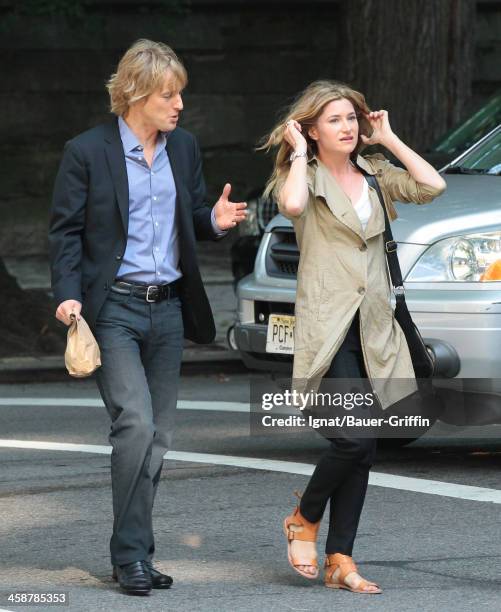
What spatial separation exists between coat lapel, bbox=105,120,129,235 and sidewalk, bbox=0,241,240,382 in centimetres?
646

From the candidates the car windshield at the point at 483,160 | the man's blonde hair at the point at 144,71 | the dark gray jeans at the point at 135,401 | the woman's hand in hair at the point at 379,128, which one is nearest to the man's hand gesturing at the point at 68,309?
the dark gray jeans at the point at 135,401

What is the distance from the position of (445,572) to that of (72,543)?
5.00 ft

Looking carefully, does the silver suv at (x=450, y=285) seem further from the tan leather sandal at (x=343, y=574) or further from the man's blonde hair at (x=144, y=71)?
the man's blonde hair at (x=144, y=71)

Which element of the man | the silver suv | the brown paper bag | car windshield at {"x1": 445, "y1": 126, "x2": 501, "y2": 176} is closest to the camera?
the brown paper bag

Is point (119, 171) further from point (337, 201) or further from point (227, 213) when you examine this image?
point (337, 201)

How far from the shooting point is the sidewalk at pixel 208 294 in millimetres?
12289

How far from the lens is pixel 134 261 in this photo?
5.86 m

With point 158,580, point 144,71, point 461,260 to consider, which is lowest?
point 158,580

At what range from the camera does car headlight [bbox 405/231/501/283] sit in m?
7.74

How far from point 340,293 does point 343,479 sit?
648 mm

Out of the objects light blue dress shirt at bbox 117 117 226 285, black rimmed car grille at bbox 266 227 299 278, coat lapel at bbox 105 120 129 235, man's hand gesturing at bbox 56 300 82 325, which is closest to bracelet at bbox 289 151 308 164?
light blue dress shirt at bbox 117 117 226 285

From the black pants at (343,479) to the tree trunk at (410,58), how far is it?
8333mm

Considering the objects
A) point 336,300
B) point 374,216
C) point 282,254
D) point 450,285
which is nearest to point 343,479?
point 336,300

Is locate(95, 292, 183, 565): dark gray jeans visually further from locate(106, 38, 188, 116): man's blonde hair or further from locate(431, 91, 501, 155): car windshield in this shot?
locate(431, 91, 501, 155): car windshield
